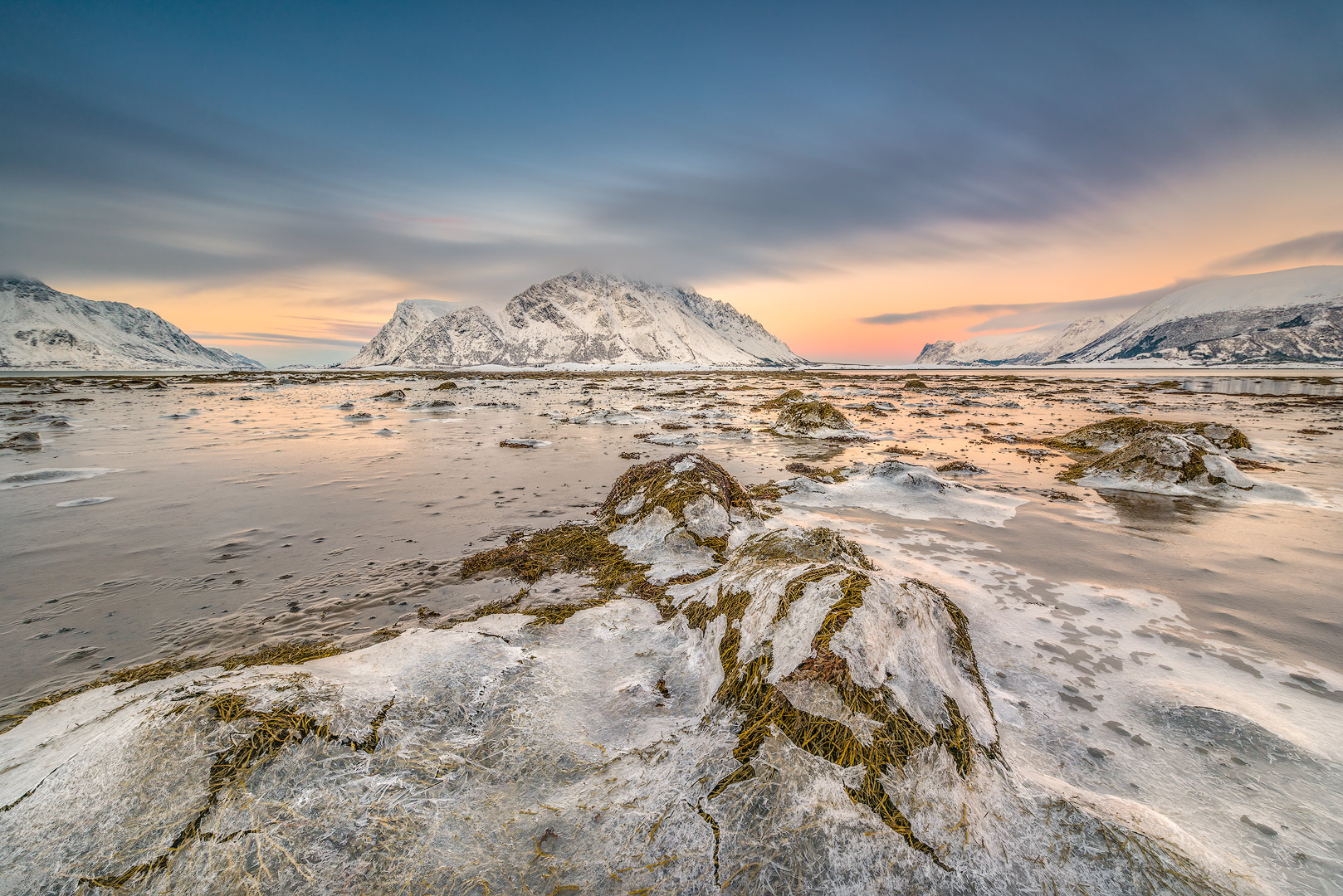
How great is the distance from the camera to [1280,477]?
10.6 m

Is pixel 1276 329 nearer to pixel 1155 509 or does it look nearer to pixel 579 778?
pixel 1155 509

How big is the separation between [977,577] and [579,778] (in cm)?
562

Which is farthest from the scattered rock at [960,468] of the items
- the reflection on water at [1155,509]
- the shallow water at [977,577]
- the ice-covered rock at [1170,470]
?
the reflection on water at [1155,509]

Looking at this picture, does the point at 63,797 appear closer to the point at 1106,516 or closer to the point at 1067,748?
the point at 1067,748

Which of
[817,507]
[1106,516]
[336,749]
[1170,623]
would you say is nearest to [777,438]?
[817,507]

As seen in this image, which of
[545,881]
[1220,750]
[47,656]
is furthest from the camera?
[47,656]

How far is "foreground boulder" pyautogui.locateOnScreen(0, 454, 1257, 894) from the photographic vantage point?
7.54 ft

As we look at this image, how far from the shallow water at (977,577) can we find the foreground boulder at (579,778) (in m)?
0.88

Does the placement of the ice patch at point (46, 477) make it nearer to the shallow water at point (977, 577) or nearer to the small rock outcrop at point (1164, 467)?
the shallow water at point (977, 577)

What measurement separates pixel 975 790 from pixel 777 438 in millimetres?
15734

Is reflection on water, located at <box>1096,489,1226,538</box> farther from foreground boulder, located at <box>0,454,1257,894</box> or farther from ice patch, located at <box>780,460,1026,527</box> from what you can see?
foreground boulder, located at <box>0,454,1257,894</box>

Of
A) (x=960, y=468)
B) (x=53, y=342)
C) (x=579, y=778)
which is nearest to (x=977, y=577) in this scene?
(x=579, y=778)

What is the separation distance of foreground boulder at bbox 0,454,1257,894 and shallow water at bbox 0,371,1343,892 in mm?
883

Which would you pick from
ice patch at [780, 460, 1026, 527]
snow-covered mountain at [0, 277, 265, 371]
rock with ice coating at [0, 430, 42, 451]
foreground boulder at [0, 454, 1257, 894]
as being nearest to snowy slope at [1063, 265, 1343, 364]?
ice patch at [780, 460, 1026, 527]
